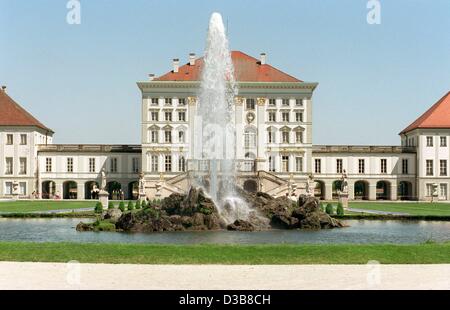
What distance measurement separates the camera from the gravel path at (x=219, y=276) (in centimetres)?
1252

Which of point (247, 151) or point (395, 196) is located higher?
point (247, 151)

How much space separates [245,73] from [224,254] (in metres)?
55.5

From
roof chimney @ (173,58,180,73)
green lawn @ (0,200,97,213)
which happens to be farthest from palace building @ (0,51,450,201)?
green lawn @ (0,200,97,213)

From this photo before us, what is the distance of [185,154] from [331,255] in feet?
179

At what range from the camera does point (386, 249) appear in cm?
1781

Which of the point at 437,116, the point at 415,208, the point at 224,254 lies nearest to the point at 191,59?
the point at 437,116

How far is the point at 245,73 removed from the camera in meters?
71.2

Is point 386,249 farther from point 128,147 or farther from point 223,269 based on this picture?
point 128,147

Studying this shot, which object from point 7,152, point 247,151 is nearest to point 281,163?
point 247,151

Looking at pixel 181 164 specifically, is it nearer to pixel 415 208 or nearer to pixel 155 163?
pixel 155 163

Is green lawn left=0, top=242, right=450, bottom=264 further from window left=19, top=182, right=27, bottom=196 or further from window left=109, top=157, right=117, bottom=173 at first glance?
window left=109, top=157, right=117, bottom=173

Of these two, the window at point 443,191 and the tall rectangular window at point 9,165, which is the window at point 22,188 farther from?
the window at point 443,191

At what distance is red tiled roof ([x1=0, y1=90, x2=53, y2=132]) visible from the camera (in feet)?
233

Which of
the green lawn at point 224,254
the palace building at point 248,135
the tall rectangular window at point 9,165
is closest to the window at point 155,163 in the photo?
the palace building at point 248,135
